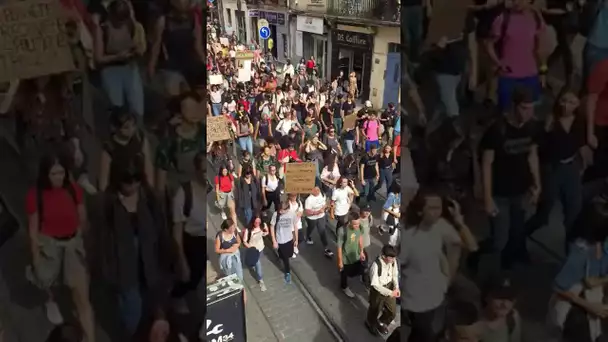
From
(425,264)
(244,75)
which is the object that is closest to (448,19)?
(425,264)

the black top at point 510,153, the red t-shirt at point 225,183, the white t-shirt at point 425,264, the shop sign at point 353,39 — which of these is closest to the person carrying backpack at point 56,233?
the white t-shirt at point 425,264

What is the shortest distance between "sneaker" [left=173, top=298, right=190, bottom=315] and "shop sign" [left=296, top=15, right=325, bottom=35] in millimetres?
14001

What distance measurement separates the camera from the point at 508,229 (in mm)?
2646

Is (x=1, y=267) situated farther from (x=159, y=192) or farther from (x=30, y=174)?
(x=159, y=192)

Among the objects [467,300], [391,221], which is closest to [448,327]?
[467,300]

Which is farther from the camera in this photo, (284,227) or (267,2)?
(267,2)

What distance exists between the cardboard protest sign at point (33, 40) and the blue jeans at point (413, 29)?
1379 millimetres

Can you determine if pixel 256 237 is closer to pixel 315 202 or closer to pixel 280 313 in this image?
pixel 280 313

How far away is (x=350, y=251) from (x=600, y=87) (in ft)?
11.8

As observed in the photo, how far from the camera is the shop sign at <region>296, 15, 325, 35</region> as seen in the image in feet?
52.8

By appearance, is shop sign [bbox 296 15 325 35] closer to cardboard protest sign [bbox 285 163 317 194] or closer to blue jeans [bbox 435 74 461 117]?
cardboard protest sign [bbox 285 163 317 194]

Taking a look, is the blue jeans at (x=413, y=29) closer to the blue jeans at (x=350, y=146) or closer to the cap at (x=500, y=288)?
the cap at (x=500, y=288)

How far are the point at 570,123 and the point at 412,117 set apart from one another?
0.66 metres

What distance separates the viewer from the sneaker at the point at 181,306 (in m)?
2.71
